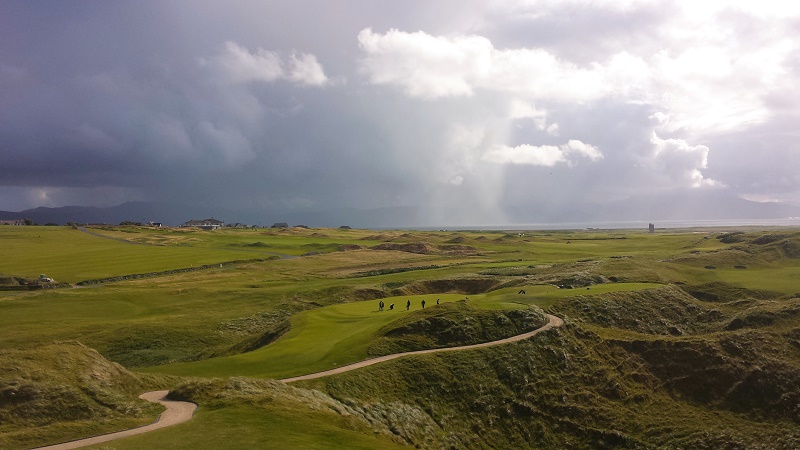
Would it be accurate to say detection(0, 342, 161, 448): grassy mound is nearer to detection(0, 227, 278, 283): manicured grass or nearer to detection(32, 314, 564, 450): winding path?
detection(32, 314, 564, 450): winding path

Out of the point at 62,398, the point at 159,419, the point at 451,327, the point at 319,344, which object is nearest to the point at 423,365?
the point at 451,327

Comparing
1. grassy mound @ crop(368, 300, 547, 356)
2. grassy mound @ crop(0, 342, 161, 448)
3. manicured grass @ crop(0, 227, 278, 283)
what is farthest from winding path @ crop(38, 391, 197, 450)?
manicured grass @ crop(0, 227, 278, 283)

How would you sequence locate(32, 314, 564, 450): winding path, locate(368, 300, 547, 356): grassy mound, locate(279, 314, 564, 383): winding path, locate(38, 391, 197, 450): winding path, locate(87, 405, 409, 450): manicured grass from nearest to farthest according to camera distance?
1. locate(87, 405, 409, 450): manicured grass
2. locate(38, 391, 197, 450): winding path
3. locate(32, 314, 564, 450): winding path
4. locate(279, 314, 564, 383): winding path
5. locate(368, 300, 547, 356): grassy mound

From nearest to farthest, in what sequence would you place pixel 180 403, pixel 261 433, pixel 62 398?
pixel 261 433, pixel 62 398, pixel 180 403

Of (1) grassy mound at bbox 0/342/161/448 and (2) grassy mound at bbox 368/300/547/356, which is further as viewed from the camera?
(2) grassy mound at bbox 368/300/547/356

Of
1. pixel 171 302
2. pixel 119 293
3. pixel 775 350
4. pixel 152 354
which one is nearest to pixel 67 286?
pixel 119 293

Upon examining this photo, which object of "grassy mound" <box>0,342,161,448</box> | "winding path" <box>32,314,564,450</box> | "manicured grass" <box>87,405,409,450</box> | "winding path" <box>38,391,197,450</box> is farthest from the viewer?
"grassy mound" <box>0,342,161,448</box>

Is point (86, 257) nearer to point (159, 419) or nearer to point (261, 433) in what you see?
point (159, 419)
